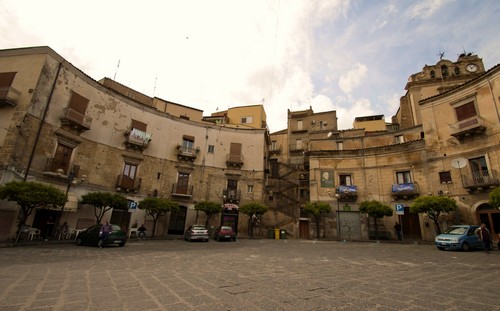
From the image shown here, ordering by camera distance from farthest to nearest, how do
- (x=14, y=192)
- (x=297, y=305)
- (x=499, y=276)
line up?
(x=14, y=192), (x=499, y=276), (x=297, y=305)

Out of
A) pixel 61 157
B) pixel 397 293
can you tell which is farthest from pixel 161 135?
pixel 397 293

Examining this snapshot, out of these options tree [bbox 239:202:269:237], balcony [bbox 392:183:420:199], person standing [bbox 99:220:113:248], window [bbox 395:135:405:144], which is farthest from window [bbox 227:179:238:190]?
window [bbox 395:135:405:144]

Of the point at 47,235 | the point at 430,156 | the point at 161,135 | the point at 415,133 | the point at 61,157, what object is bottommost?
the point at 47,235

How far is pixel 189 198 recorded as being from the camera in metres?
24.3

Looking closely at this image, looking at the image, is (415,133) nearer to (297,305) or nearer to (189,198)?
(189,198)

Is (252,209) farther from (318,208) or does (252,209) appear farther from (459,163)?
(459,163)

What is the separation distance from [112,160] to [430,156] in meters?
27.3

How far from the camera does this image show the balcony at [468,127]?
59.5ft

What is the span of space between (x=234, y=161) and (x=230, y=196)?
3802 mm

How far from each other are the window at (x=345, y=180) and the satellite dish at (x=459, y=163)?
8.41m

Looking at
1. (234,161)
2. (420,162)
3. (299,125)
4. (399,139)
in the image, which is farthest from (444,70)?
(234,161)

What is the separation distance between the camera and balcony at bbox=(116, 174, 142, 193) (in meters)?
20.4

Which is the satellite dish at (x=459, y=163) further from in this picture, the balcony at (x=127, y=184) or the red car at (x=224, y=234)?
the balcony at (x=127, y=184)

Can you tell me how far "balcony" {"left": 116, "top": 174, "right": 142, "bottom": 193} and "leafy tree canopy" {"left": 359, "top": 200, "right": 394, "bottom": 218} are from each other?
66.5 feet
